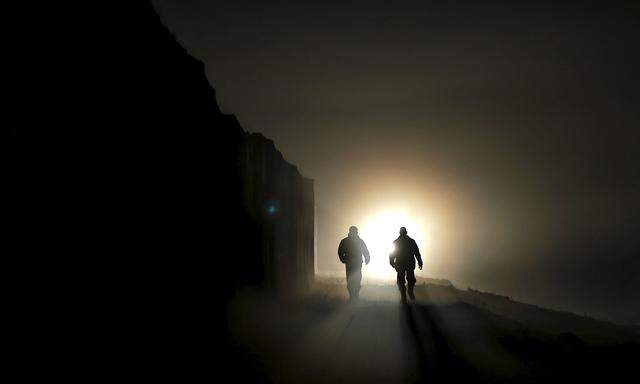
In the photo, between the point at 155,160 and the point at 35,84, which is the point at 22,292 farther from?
the point at 155,160

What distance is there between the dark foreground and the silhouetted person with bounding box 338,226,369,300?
2.98 metres

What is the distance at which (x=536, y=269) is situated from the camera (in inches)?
7338

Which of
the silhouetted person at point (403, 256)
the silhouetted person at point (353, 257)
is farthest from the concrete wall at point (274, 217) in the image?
the silhouetted person at point (403, 256)

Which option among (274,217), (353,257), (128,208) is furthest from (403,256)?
(128,208)

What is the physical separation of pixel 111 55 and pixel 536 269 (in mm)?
202375

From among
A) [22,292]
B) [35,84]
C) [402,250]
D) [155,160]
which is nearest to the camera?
[22,292]

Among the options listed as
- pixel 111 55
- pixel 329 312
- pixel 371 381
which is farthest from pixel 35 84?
pixel 329 312

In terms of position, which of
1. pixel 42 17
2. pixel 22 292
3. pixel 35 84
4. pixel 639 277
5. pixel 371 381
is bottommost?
pixel 639 277

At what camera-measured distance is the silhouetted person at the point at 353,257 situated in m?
14.9

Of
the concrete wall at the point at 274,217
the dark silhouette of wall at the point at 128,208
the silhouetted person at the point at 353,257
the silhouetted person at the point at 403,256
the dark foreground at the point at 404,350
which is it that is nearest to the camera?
the dark silhouette of wall at the point at 128,208

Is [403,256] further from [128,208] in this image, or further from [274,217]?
[128,208]

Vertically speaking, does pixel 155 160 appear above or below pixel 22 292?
above

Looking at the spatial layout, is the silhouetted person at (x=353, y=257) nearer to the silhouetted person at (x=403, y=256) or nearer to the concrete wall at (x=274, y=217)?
the silhouetted person at (x=403, y=256)

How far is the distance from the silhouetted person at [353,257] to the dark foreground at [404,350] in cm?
298
